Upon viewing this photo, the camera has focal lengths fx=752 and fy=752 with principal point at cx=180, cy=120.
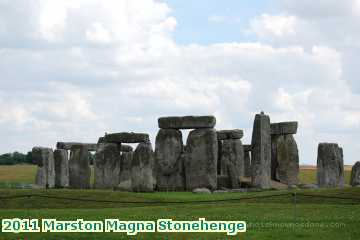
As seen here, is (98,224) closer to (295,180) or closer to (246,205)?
(246,205)

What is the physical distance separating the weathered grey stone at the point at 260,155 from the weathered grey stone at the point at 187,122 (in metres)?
2.29

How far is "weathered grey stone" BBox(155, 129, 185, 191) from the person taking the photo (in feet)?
122

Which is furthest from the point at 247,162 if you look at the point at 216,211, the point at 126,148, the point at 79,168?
the point at 216,211

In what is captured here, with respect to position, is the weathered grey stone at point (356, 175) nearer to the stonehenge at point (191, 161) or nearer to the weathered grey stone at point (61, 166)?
the stonehenge at point (191, 161)

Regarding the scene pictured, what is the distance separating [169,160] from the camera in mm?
37188

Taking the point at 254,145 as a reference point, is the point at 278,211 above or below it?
below

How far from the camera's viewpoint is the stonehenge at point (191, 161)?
35.2 metres

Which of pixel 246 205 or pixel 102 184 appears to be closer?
pixel 246 205

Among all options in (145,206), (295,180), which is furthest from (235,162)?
(145,206)

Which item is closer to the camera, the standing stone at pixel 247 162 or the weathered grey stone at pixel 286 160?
the weathered grey stone at pixel 286 160

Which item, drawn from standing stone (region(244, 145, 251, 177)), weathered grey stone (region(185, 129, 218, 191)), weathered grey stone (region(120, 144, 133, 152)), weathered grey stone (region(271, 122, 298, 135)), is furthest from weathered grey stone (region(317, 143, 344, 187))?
weathered grey stone (region(120, 144, 133, 152))

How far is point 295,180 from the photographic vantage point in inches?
1565

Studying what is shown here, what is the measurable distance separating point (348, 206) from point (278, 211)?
272 cm

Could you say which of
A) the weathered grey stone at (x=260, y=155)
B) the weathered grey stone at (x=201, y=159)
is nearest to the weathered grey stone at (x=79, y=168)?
the weathered grey stone at (x=201, y=159)
